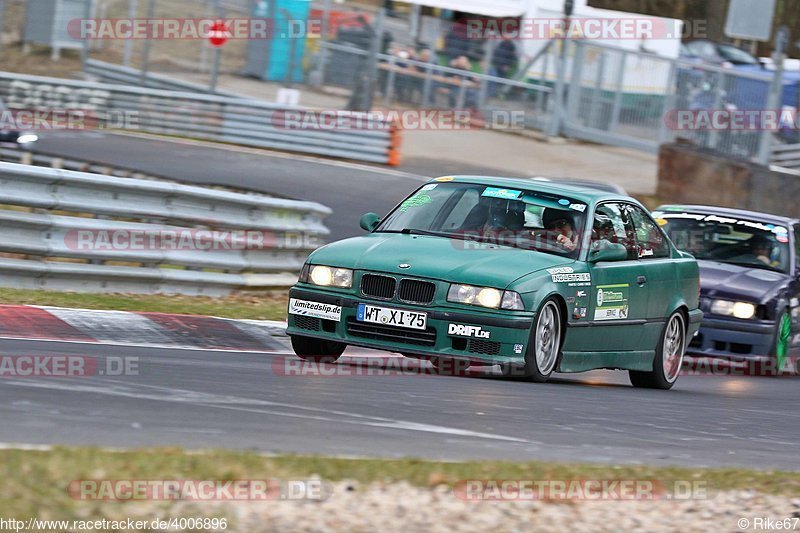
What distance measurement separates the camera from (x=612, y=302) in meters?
10.1

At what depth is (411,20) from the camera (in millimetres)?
35062

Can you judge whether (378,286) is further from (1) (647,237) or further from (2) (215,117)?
(2) (215,117)

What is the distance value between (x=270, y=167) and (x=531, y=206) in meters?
15.8

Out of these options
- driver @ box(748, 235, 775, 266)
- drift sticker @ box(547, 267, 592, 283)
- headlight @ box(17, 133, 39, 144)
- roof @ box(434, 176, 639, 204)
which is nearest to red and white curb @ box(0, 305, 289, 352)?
roof @ box(434, 176, 639, 204)

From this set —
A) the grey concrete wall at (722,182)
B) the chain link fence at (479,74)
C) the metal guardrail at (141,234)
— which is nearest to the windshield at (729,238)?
the metal guardrail at (141,234)

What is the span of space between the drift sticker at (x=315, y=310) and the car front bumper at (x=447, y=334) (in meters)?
0.04

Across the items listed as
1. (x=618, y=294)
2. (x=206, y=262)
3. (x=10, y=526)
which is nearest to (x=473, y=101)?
(x=206, y=262)

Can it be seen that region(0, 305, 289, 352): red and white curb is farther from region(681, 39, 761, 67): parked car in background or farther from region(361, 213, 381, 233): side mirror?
region(681, 39, 761, 67): parked car in background

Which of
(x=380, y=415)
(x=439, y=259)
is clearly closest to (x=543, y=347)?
(x=439, y=259)

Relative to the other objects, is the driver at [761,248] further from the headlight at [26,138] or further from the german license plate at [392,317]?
the headlight at [26,138]

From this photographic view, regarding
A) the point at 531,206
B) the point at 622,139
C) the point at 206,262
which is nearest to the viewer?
the point at 531,206

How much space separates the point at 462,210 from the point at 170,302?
3.32m

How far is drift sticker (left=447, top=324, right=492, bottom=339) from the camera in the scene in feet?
29.0

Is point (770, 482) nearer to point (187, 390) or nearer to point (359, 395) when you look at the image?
point (359, 395)
